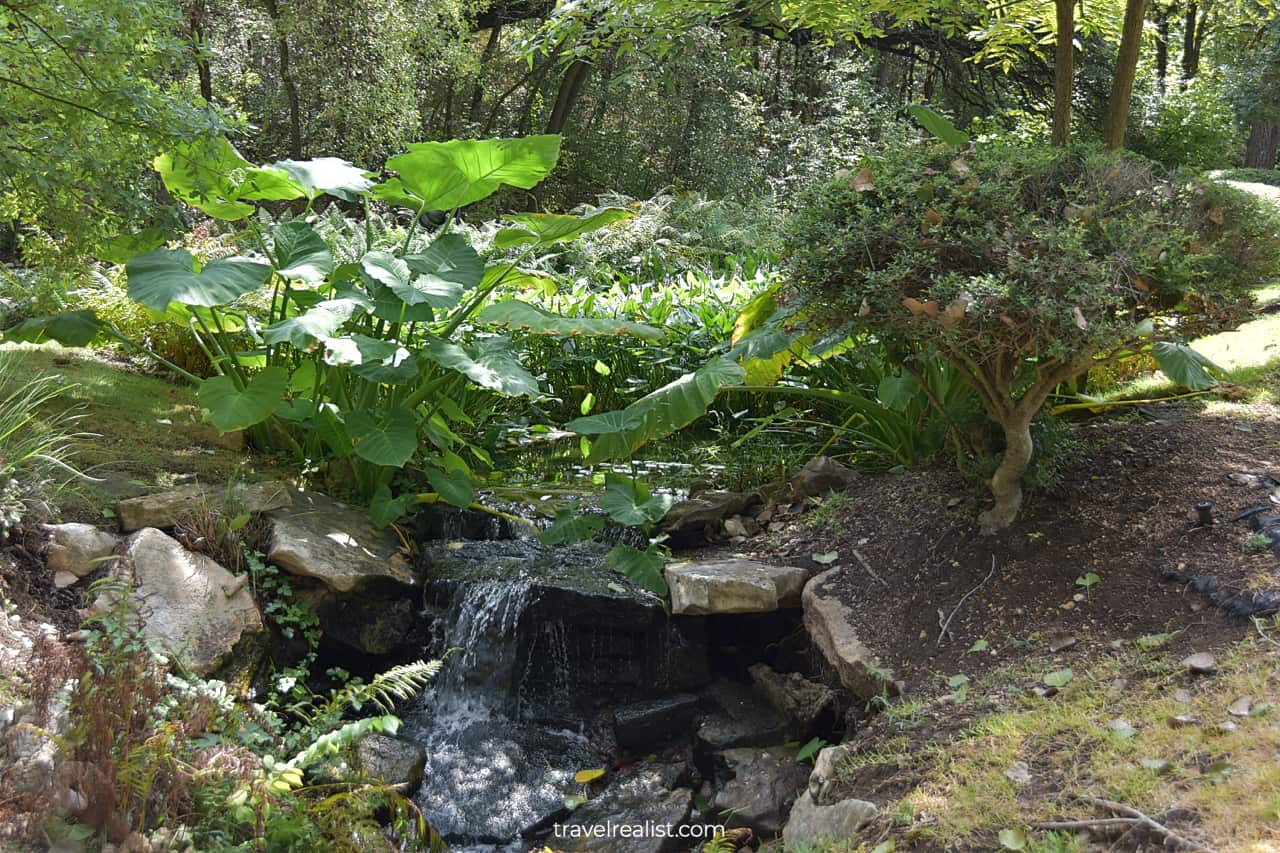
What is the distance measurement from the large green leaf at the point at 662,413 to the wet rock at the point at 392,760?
1.53 metres

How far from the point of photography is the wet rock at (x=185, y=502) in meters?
4.49

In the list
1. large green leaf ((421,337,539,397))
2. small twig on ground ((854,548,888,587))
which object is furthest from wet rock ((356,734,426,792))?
small twig on ground ((854,548,888,587))

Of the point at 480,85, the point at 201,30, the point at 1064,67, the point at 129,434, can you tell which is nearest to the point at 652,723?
the point at 129,434

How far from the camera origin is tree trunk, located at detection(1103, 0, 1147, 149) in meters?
5.04

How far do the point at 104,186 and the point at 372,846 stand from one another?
2940 millimetres

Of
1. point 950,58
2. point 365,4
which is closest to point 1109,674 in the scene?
point 365,4

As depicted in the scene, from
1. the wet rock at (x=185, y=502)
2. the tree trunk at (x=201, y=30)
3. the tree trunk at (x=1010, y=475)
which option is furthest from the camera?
the tree trunk at (x=201, y=30)

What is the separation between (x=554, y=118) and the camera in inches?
632

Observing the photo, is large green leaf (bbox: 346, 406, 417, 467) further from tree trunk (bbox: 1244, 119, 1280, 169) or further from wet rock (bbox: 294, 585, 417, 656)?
tree trunk (bbox: 1244, 119, 1280, 169)

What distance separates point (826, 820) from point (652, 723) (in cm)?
147

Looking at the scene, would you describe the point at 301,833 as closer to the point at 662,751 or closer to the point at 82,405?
the point at 662,751

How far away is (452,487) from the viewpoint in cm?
509

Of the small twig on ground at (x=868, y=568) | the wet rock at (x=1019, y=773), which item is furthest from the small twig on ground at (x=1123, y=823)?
the small twig on ground at (x=868, y=568)

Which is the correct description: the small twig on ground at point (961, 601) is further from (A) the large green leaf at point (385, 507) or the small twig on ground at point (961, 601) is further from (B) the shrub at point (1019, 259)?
(A) the large green leaf at point (385, 507)
